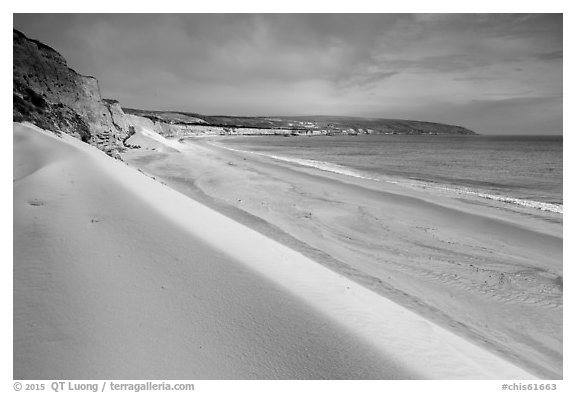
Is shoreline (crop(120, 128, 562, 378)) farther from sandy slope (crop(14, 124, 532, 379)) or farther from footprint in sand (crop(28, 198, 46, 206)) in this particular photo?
footprint in sand (crop(28, 198, 46, 206))

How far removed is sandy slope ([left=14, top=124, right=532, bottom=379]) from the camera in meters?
2.32

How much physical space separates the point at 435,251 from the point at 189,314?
583 cm

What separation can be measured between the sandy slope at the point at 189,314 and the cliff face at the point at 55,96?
11.2m

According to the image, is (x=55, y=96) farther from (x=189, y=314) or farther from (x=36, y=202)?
(x=189, y=314)

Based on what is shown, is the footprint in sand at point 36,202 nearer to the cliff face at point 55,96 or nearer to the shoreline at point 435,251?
the shoreline at point 435,251

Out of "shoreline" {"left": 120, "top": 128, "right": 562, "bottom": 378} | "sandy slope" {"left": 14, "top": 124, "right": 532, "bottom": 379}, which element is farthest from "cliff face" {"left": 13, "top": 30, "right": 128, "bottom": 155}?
"sandy slope" {"left": 14, "top": 124, "right": 532, "bottom": 379}

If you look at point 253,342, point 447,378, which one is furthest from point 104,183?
point 447,378

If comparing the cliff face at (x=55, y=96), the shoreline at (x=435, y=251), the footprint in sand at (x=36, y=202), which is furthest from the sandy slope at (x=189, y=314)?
the cliff face at (x=55, y=96)

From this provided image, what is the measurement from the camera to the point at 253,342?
102 inches

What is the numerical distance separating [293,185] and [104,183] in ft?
27.1

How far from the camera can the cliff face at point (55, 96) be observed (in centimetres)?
1340
